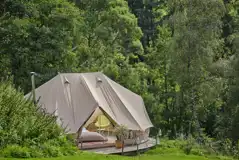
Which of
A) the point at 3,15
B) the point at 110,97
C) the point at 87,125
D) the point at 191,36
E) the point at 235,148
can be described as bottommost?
the point at 235,148

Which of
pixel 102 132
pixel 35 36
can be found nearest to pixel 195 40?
pixel 102 132

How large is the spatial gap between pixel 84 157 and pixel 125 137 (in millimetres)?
5291

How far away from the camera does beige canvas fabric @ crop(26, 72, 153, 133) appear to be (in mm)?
15094

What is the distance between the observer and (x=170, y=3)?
18328mm

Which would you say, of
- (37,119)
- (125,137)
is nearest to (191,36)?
(125,137)

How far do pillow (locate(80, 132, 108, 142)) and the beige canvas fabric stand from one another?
22.0 inches

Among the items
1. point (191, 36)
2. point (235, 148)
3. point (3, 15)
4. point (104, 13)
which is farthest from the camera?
point (104, 13)

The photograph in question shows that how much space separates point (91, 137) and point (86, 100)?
210 centimetres

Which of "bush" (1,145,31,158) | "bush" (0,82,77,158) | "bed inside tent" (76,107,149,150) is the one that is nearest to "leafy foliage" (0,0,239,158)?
"bed inside tent" (76,107,149,150)

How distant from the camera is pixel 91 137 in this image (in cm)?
1392

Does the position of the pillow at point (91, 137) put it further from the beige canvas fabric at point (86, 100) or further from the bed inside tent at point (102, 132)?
the beige canvas fabric at point (86, 100)

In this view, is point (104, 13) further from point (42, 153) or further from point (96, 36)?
point (42, 153)

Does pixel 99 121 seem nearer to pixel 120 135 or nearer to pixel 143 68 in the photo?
pixel 120 135

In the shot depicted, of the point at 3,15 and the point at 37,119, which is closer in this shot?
the point at 37,119
